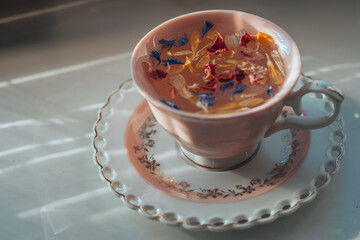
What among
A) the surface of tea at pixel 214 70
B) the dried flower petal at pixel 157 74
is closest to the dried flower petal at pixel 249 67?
the surface of tea at pixel 214 70

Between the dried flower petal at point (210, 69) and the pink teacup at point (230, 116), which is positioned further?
the dried flower petal at point (210, 69)

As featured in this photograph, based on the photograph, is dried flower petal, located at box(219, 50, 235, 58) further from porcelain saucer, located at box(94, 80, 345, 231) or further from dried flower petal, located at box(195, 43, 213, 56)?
porcelain saucer, located at box(94, 80, 345, 231)

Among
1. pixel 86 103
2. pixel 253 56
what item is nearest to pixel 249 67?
pixel 253 56

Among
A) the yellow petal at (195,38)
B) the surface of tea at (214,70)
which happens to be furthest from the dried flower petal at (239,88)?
the yellow petal at (195,38)

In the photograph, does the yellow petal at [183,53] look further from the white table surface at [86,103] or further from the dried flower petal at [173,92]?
the white table surface at [86,103]

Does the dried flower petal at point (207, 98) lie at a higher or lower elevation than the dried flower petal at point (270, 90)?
lower

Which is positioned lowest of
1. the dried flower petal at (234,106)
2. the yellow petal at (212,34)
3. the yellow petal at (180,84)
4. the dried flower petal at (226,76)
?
the yellow petal at (180,84)

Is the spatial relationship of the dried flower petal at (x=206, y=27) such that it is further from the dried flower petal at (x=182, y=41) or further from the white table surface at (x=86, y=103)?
the white table surface at (x=86, y=103)
